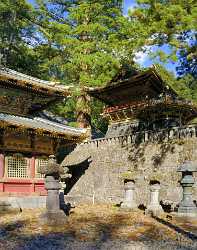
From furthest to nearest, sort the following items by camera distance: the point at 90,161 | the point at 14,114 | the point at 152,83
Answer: the point at 152,83, the point at 90,161, the point at 14,114

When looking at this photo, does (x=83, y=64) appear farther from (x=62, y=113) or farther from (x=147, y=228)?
(x=147, y=228)

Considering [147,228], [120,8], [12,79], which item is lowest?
[147,228]

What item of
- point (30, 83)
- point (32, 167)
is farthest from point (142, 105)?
point (32, 167)

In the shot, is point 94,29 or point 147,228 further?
point 94,29

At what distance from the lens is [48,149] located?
2191 centimetres

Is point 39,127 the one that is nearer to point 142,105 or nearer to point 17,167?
point 17,167

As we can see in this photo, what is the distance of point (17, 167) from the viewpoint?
20.2 meters

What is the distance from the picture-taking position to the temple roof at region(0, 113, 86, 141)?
1896 centimetres

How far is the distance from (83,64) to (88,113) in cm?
381

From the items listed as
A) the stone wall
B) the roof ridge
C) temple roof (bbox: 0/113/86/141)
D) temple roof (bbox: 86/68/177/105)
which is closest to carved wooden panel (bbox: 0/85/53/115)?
temple roof (bbox: 0/113/86/141)

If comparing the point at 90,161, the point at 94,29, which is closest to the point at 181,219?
the point at 90,161

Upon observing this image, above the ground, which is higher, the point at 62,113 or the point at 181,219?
the point at 62,113

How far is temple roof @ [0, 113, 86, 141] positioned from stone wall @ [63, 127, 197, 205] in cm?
321

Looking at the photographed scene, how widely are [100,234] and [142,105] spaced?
17211 millimetres
